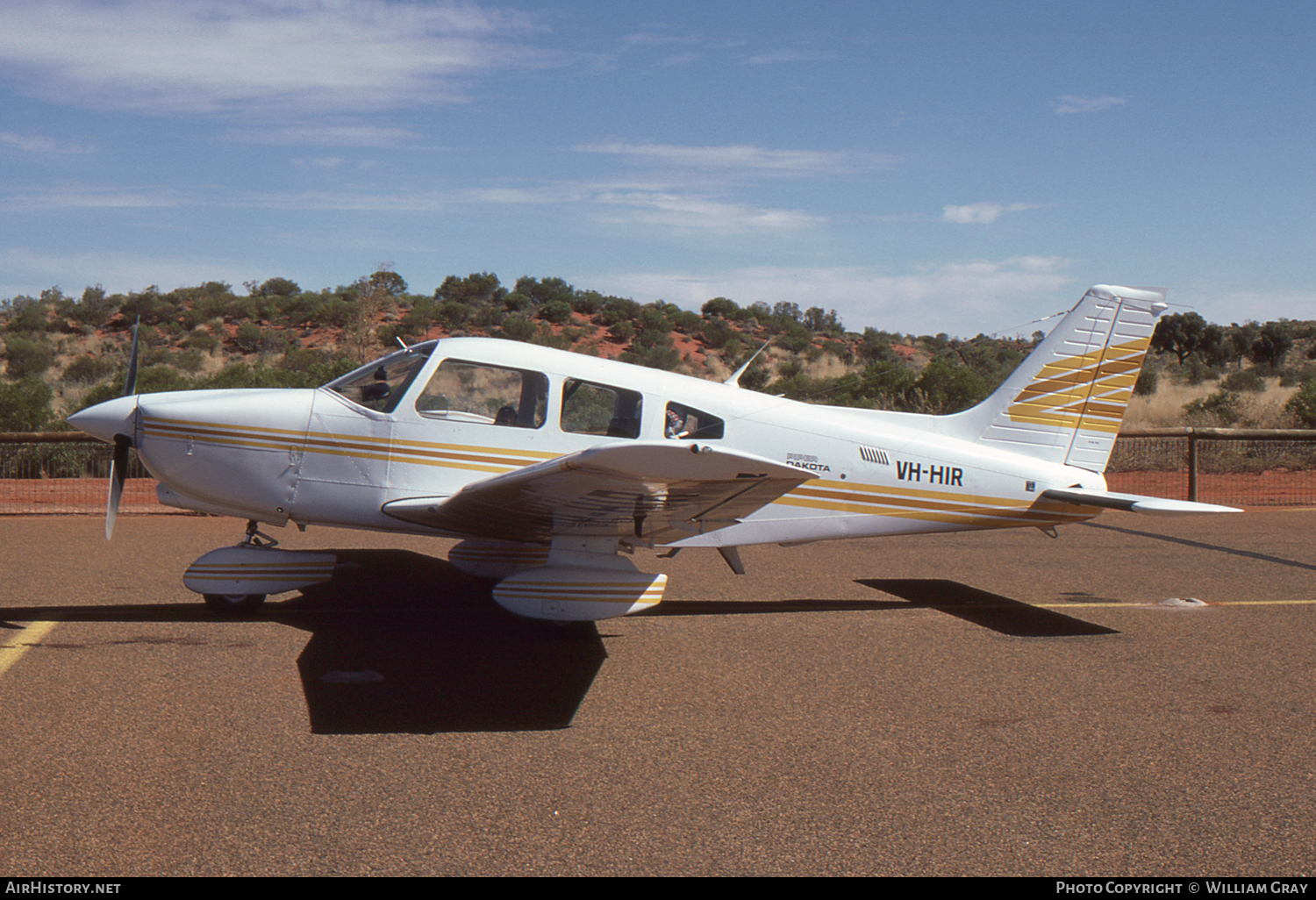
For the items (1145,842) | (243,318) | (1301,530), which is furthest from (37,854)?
(243,318)

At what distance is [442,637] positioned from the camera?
619 centimetres

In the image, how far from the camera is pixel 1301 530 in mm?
11906

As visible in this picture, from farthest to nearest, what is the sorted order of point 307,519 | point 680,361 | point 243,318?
1. point 243,318
2. point 680,361
3. point 307,519

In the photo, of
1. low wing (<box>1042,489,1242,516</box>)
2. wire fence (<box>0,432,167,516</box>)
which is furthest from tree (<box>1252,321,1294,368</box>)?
wire fence (<box>0,432,167,516</box>)

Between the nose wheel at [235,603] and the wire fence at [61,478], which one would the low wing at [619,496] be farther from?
the wire fence at [61,478]

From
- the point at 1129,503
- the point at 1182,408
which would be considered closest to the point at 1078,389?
the point at 1129,503

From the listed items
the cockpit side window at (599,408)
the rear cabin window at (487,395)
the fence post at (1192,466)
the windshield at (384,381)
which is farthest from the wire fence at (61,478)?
the fence post at (1192,466)

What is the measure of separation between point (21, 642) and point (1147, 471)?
62.5 ft

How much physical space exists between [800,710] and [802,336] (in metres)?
38.8

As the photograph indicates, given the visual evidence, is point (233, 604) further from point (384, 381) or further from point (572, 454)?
point (572, 454)

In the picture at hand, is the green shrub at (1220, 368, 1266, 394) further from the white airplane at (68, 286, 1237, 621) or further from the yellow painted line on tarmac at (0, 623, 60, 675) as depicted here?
the yellow painted line on tarmac at (0, 623, 60, 675)

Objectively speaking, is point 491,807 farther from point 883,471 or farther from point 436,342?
point 883,471

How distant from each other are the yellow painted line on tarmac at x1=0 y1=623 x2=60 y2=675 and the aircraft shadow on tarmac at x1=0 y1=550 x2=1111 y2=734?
0.25 meters

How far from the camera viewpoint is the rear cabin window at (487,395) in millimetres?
6539
